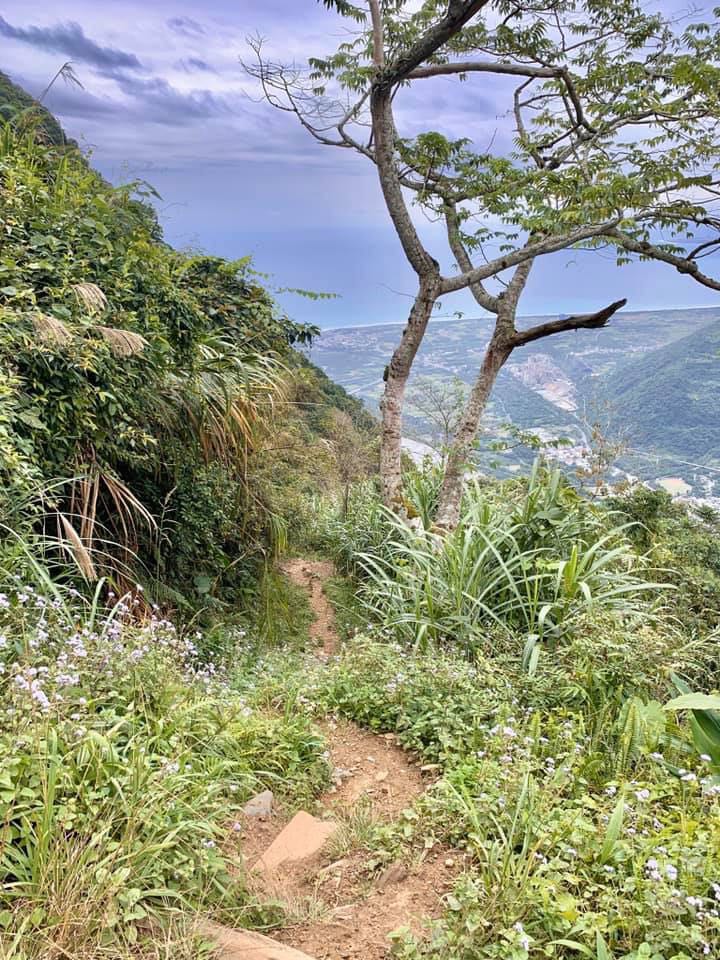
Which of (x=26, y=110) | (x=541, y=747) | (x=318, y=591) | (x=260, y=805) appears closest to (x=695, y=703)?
(x=541, y=747)

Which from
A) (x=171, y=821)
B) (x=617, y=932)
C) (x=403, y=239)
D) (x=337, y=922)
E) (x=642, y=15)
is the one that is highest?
(x=642, y=15)

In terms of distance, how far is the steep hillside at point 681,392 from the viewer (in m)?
16.3

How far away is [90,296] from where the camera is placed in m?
3.04

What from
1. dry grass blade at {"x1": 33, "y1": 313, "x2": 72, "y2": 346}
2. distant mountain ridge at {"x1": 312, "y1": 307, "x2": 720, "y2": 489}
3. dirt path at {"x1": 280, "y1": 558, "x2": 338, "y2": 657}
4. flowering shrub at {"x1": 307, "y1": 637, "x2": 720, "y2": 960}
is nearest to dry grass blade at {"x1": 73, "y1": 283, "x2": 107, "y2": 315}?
dry grass blade at {"x1": 33, "y1": 313, "x2": 72, "y2": 346}

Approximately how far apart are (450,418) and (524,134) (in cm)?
365

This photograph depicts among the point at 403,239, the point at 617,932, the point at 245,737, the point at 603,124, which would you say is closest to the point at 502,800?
the point at 617,932

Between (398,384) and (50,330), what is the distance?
404cm

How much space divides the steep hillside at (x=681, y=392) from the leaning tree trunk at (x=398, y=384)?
32.6 ft

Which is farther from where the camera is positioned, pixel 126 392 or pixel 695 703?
pixel 126 392

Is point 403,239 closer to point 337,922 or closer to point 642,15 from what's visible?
point 642,15

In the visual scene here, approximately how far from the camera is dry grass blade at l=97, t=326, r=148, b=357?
300 cm

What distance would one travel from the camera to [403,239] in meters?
6.39

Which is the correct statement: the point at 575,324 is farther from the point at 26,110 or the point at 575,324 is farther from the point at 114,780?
the point at 114,780

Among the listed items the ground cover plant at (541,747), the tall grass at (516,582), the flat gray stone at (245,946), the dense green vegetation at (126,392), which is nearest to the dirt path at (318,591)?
the dense green vegetation at (126,392)
